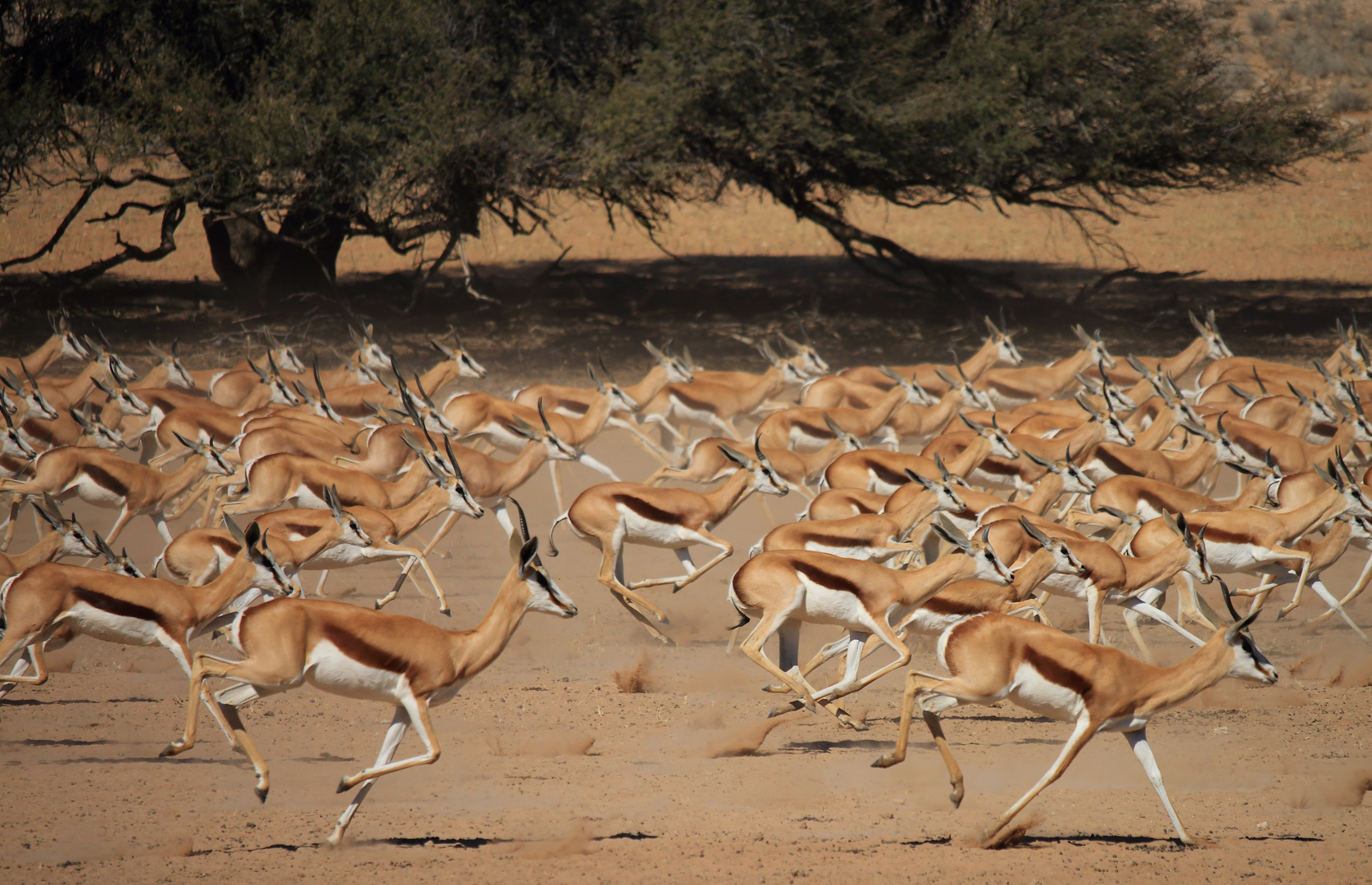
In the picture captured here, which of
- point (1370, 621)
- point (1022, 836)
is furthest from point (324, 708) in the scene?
point (1370, 621)

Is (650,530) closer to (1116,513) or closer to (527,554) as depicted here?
(1116,513)

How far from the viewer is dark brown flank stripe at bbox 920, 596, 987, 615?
8.09 metres

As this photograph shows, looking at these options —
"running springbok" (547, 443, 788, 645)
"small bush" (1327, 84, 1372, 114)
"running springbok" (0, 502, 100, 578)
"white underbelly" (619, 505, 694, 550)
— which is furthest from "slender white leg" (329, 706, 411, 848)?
"small bush" (1327, 84, 1372, 114)

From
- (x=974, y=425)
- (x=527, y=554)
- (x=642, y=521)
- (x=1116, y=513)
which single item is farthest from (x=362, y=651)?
(x=974, y=425)

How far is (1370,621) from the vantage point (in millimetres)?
10711

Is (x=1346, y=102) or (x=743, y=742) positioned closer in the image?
(x=743, y=742)

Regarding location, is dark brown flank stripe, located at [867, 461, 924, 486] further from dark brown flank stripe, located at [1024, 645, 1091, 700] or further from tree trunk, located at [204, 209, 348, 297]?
tree trunk, located at [204, 209, 348, 297]

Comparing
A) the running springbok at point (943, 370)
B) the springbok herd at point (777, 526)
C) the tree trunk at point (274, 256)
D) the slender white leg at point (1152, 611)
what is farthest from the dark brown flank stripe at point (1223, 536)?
the tree trunk at point (274, 256)

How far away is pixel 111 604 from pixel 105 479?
424 cm

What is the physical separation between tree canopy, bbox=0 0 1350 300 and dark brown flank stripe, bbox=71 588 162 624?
10959 millimetres

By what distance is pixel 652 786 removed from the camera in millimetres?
6863

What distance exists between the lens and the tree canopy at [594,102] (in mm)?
17641

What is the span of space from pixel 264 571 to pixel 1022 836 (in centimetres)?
467

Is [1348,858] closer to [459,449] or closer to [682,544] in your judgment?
[682,544]
